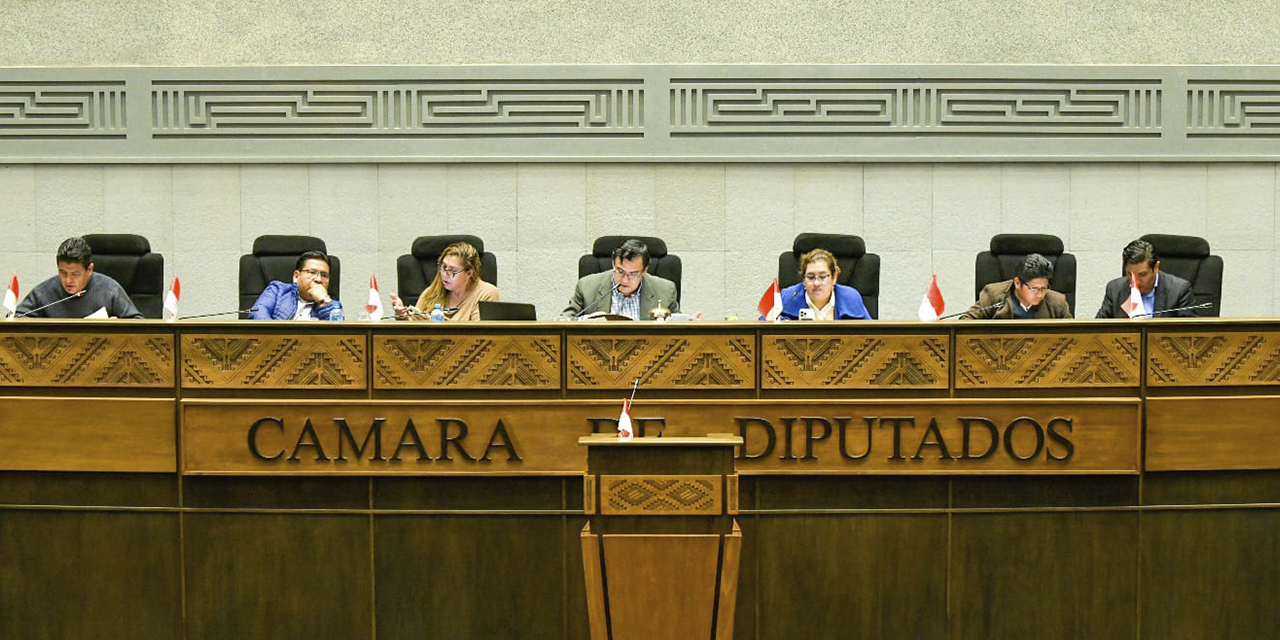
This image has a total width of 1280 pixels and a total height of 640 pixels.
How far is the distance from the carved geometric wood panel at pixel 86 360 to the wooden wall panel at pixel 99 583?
50 cm

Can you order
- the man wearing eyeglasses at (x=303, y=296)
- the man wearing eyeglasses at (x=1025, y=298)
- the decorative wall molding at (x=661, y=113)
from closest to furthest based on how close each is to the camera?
1. the man wearing eyeglasses at (x=1025, y=298)
2. the man wearing eyeglasses at (x=303, y=296)
3. the decorative wall molding at (x=661, y=113)

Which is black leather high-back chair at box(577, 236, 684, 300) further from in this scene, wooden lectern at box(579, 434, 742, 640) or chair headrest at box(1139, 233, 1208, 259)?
wooden lectern at box(579, 434, 742, 640)

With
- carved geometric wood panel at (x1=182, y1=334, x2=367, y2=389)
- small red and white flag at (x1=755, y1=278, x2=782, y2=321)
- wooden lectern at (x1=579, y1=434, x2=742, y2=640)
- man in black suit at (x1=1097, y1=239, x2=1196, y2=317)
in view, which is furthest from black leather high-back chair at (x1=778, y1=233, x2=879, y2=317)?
wooden lectern at (x1=579, y1=434, x2=742, y2=640)

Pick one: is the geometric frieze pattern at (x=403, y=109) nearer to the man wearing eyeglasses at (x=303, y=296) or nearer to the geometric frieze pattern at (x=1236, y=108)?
the man wearing eyeglasses at (x=303, y=296)

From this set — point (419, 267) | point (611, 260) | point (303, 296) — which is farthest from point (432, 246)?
point (611, 260)

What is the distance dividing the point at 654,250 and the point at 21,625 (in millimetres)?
3571

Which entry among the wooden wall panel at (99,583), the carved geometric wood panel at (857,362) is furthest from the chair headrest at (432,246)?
the carved geometric wood panel at (857,362)

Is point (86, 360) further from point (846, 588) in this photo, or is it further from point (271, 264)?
point (846, 588)

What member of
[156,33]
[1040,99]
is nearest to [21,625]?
[156,33]

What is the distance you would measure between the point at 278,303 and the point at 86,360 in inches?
63.9

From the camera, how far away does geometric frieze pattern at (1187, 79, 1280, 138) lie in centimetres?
755

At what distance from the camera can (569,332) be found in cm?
427

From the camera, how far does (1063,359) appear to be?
168 inches

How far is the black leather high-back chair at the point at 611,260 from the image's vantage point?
637 centimetres
